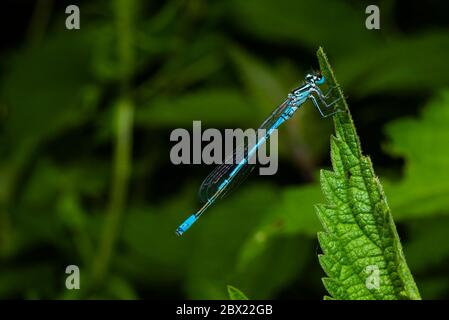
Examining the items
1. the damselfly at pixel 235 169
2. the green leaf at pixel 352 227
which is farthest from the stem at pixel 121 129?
the green leaf at pixel 352 227

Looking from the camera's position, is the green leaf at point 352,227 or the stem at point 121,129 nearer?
the green leaf at point 352,227

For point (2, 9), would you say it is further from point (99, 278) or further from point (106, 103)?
point (99, 278)

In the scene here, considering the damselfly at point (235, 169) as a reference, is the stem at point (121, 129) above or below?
above

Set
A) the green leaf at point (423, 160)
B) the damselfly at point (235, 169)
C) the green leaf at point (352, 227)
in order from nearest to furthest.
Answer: the green leaf at point (352, 227) → the green leaf at point (423, 160) → the damselfly at point (235, 169)

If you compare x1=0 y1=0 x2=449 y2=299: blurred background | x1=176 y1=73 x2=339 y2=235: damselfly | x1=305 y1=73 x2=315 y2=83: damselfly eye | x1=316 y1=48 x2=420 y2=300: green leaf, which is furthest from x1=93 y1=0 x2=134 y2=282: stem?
x1=316 y1=48 x2=420 y2=300: green leaf

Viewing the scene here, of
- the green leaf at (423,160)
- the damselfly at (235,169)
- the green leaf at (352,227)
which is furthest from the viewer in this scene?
the damselfly at (235,169)

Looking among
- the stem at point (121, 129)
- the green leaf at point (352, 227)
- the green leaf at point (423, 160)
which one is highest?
the stem at point (121, 129)

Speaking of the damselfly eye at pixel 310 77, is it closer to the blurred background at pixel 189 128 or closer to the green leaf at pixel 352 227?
the blurred background at pixel 189 128
